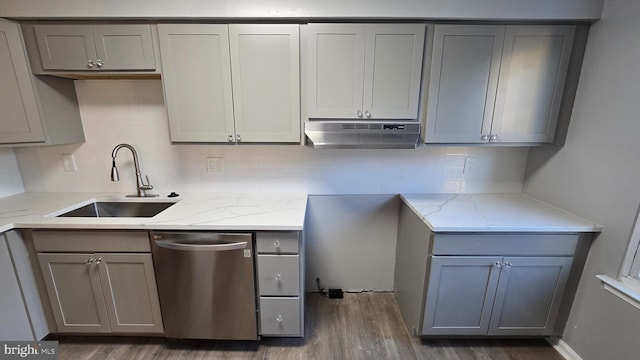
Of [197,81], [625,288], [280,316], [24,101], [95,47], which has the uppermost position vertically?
[95,47]

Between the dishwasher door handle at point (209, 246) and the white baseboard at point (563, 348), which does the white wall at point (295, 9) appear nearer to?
the dishwasher door handle at point (209, 246)

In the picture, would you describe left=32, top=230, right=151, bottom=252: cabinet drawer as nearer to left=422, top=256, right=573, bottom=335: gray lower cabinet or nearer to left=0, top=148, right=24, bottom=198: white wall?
left=0, top=148, right=24, bottom=198: white wall

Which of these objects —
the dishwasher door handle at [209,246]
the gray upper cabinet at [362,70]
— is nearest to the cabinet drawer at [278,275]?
the dishwasher door handle at [209,246]

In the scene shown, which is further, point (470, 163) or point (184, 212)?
point (470, 163)

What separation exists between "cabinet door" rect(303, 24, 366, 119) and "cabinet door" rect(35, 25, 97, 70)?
1340 millimetres

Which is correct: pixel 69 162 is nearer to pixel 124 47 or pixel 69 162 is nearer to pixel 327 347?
pixel 124 47

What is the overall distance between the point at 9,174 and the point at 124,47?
1.49m

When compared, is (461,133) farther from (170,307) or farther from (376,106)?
(170,307)

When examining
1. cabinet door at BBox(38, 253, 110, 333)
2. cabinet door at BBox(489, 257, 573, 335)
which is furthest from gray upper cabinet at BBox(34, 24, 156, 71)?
cabinet door at BBox(489, 257, 573, 335)

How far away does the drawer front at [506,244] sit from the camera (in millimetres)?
1549

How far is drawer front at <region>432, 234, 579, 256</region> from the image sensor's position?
5.08 ft

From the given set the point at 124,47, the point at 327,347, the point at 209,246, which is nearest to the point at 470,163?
the point at 327,347

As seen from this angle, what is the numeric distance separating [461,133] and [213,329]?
2.08 metres

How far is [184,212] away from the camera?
174 cm
